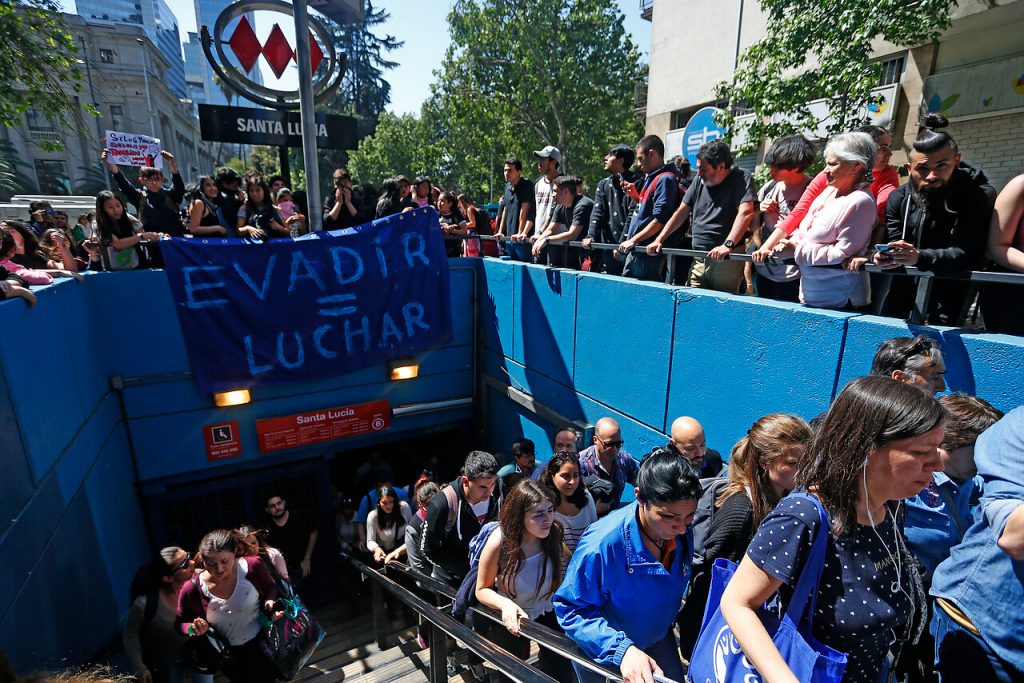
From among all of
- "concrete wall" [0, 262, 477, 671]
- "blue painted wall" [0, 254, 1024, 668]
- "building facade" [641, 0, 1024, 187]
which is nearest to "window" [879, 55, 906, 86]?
"building facade" [641, 0, 1024, 187]

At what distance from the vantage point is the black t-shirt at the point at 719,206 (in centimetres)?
439

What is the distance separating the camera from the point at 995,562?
1.81m

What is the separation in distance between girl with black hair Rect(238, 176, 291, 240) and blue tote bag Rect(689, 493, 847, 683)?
22.2 feet

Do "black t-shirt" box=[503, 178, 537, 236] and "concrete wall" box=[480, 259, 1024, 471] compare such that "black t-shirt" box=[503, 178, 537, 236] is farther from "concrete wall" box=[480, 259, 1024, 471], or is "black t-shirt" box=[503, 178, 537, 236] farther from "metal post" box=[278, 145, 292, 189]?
"metal post" box=[278, 145, 292, 189]

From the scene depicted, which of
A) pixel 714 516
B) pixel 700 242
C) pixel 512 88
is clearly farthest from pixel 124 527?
pixel 512 88

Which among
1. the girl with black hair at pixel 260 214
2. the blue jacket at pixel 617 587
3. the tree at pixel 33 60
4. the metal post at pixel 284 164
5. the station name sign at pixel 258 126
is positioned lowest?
the blue jacket at pixel 617 587

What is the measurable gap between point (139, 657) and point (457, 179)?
90.1 feet

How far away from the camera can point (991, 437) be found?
5.84ft

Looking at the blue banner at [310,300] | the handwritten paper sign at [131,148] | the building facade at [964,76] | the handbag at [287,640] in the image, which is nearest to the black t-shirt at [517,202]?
the blue banner at [310,300]

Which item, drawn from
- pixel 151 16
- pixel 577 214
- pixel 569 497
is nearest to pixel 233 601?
pixel 569 497

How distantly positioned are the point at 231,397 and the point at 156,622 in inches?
133

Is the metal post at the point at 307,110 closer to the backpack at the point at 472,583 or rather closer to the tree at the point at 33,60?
the tree at the point at 33,60

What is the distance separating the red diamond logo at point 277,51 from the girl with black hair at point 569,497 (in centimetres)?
671

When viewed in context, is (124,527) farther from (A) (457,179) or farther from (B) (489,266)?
(A) (457,179)
